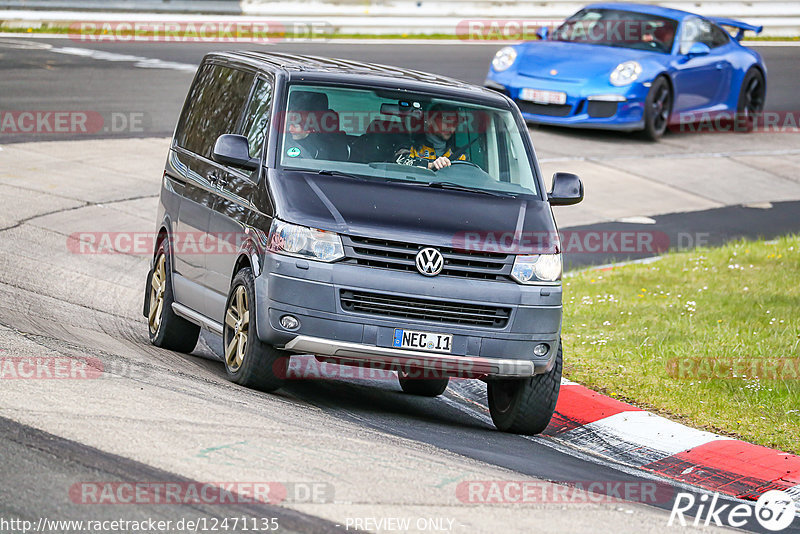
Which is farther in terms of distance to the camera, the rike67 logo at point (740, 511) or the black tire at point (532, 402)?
the black tire at point (532, 402)

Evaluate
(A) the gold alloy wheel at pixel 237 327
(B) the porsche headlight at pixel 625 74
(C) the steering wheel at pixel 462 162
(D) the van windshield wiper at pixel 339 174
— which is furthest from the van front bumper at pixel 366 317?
(B) the porsche headlight at pixel 625 74

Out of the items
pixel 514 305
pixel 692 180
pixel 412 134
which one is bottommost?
pixel 692 180

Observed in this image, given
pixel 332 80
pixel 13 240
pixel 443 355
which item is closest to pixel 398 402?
pixel 443 355

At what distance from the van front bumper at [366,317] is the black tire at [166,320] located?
6.10 feet

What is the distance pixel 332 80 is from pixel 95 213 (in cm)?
564

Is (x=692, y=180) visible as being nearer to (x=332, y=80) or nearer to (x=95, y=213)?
(x=95, y=213)

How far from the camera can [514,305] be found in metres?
7.19

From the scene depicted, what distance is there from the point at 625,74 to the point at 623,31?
163 cm

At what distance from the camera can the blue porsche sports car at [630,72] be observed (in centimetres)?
1795

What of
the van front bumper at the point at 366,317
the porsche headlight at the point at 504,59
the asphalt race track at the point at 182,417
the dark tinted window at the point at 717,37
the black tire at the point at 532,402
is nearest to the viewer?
the asphalt race track at the point at 182,417

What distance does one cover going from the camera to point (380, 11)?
2794 centimetres

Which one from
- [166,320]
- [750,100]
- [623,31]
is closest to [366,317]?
[166,320]

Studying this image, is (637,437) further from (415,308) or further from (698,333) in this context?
(698,333)

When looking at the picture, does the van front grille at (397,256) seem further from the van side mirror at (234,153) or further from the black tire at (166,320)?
the black tire at (166,320)
